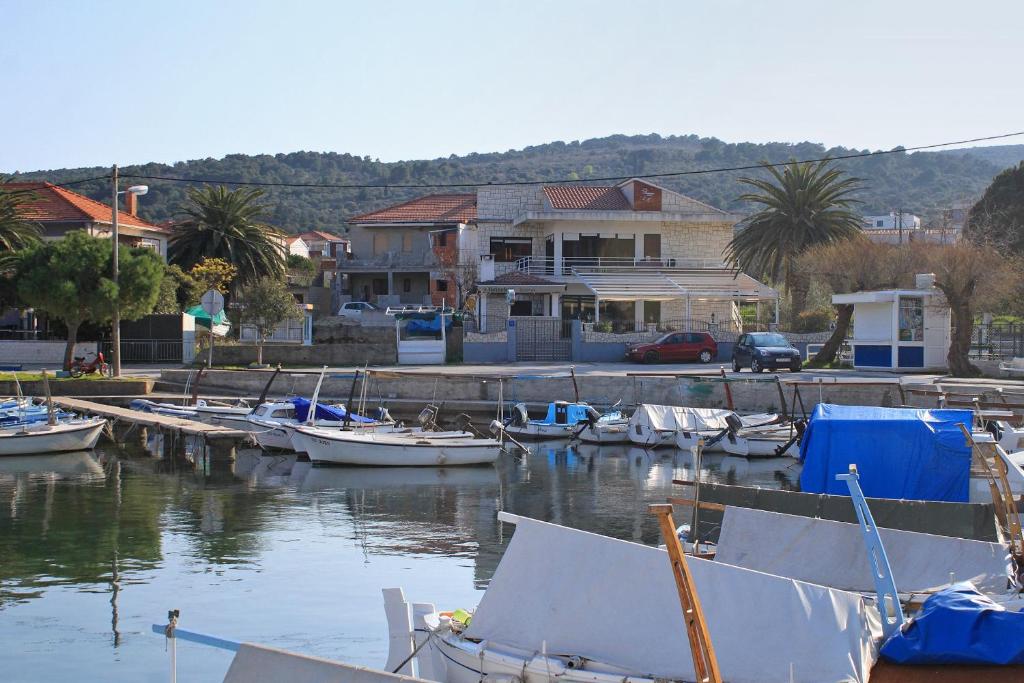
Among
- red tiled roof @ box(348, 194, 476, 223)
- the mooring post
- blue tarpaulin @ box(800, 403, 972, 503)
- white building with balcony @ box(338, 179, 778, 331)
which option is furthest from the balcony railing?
blue tarpaulin @ box(800, 403, 972, 503)

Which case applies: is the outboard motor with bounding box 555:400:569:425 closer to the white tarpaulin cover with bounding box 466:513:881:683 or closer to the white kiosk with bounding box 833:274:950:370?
the white kiosk with bounding box 833:274:950:370

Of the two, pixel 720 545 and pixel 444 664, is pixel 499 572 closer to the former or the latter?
pixel 444 664

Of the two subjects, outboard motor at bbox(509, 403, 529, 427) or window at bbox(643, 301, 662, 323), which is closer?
outboard motor at bbox(509, 403, 529, 427)

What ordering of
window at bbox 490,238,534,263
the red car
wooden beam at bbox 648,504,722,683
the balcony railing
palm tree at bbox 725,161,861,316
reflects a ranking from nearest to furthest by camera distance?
wooden beam at bbox 648,504,722,683 < the red car < palm tree at bbox 725,161,861,316 < the balcony railing < window at bbox 490,238,534,263

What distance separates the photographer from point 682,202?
2726 inches

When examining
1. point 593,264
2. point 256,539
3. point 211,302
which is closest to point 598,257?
point 593,264

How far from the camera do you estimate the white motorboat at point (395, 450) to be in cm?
3272

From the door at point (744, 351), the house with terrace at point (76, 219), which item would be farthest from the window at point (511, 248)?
the door at point (744, 351)

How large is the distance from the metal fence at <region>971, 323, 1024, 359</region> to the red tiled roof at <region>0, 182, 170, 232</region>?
152ft

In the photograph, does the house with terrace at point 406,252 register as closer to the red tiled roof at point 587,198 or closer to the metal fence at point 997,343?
the red tiled roof at point 587,198

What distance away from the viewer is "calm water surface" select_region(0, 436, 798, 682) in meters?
15.7

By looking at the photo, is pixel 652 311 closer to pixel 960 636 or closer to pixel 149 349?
pixel 149 349

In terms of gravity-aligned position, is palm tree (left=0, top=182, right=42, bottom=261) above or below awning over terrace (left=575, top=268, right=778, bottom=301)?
above

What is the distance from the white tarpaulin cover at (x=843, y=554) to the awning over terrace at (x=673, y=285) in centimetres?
4740
